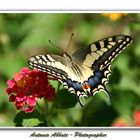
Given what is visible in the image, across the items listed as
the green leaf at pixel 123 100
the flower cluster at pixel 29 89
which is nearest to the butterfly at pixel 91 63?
the flower cluster at pixel 29 89

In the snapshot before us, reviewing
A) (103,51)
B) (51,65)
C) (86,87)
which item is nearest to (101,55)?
(103,51)

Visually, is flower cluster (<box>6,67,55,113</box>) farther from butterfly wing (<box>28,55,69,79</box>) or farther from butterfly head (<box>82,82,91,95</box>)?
butterfly head (<box>82,82,91,95</box>)

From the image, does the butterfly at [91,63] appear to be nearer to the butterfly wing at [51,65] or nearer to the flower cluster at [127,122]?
the butterfly wing at [51,65]

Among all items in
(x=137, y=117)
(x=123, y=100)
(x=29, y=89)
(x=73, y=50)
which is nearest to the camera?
(x=29, y=89)

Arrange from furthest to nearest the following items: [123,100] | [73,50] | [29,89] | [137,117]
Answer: [73,50] → [123,100] → [137,117] → [29,89]

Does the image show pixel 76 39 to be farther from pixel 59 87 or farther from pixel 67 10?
pixel 59 87

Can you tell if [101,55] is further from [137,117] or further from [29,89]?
[137,117]

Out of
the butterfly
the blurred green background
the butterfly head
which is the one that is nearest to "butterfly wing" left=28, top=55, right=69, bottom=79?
the butterfly
